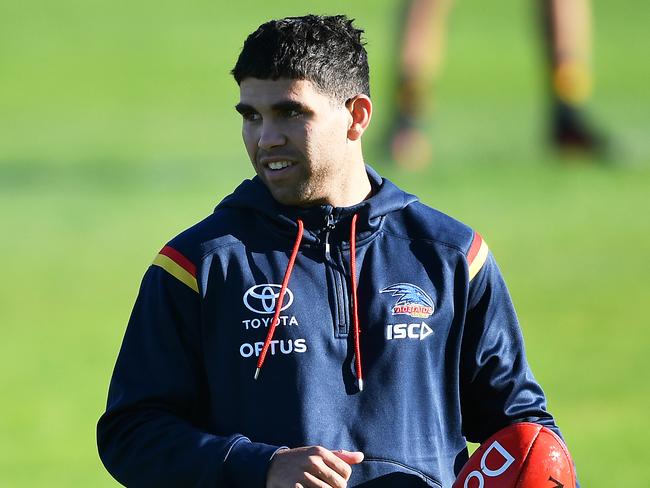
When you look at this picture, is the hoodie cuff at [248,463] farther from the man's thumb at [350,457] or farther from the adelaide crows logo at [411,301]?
the adelaide crows logo at [411,301]

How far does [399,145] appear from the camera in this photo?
17.2 meters

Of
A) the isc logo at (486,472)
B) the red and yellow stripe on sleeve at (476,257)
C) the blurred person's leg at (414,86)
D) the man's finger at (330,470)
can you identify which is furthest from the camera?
the blurred person's leg at (414,86)

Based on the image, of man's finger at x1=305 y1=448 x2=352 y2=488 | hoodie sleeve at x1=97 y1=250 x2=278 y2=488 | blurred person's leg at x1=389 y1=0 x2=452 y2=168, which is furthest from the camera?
blurred person's leg at x1=389 y1=0 x2=452 y2=168

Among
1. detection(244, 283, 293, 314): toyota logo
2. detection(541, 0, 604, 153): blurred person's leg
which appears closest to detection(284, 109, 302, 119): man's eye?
detection(244, 283, 293, 314): toyota logo

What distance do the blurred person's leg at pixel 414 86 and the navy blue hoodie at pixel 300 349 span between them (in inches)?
508

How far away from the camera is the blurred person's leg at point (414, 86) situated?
17.1 meters

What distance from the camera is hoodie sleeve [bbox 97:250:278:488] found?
3.40 meters

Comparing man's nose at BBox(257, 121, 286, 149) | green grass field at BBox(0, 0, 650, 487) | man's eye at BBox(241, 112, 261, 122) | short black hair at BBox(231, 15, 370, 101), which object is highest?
short black hair at BBox(231, 15, 370, 101)

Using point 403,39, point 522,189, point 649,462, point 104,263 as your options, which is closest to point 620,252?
point 522,189

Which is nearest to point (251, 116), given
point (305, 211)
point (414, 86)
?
point (305, 211)

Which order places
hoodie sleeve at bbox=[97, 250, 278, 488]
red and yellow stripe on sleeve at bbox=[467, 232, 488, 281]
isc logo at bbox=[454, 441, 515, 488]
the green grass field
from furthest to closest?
the green grass field < red and yellow stripe on sleeve at bbox=[467, 232, 488, 281] < isc logo at bbox=[454, 441, 515, 488] < hoodie sleeve at bbox=[97, 250, 278, 488]

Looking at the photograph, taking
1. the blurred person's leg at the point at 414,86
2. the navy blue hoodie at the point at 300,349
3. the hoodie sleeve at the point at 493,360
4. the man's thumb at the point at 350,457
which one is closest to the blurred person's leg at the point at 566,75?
the blurred person's leg at the point at 414,86

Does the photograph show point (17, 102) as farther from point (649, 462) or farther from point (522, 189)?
point (649, 462)

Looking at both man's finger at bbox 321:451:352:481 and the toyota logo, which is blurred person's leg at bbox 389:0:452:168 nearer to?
the toyota logo
